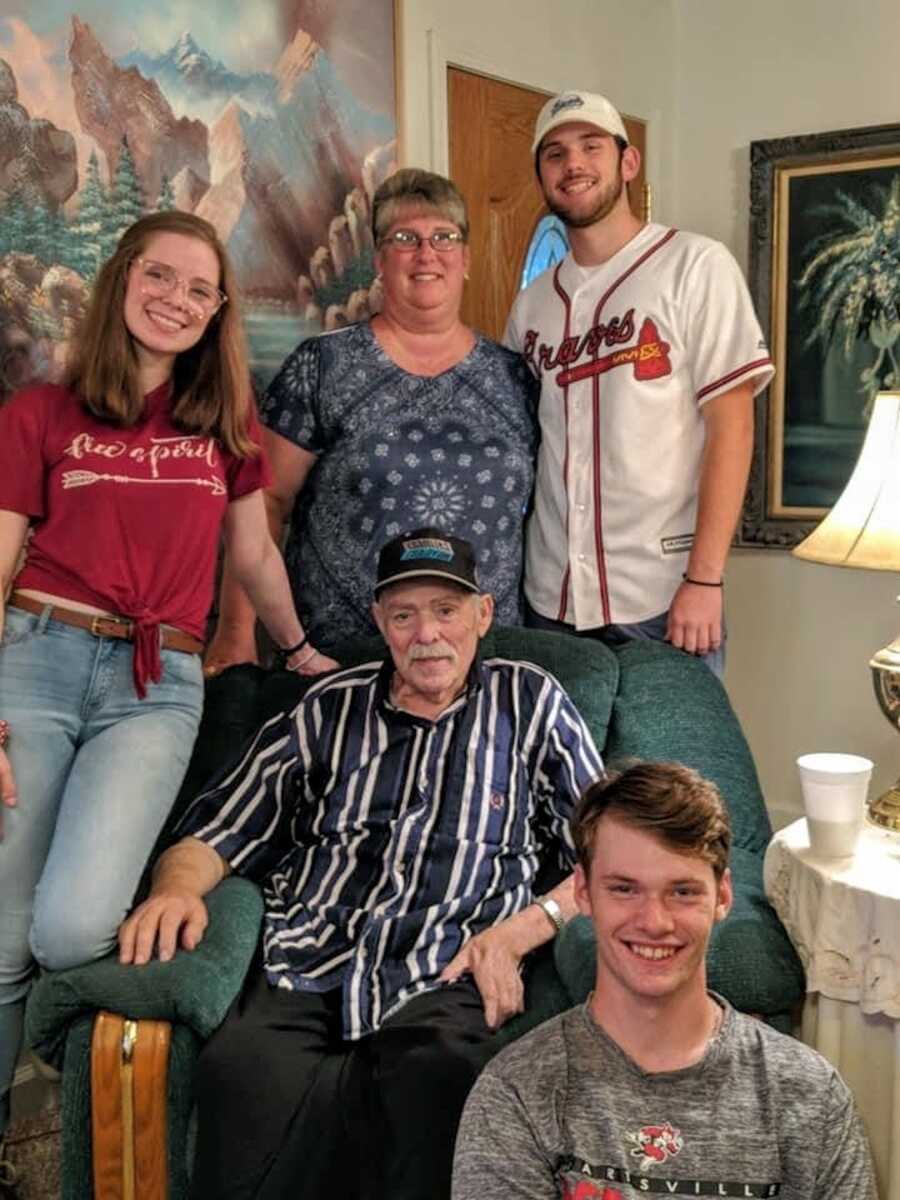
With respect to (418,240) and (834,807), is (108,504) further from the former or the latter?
(834,807)

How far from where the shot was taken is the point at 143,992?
1.80 metres

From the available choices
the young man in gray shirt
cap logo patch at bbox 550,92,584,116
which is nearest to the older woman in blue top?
cap logo patch at bbox 550,92,584,116

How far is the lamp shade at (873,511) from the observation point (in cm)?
208

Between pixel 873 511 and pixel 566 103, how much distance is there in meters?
1.01

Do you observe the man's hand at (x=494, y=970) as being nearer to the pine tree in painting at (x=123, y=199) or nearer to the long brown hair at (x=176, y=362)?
the long brown hair at (x=176, y=362)

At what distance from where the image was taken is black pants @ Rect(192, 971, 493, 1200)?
1675 mm

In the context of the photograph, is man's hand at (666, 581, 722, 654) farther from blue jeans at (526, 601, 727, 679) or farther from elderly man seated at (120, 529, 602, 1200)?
elderly man seated at (120, 529, 602, 1200)

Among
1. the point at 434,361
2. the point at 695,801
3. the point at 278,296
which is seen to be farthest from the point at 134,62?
the point at 695,801

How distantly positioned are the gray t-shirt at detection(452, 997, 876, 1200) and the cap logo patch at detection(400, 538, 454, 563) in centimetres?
82

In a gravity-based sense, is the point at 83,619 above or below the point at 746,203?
below

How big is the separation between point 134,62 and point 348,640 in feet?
3.79

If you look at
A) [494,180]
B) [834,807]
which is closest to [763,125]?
[494,180]

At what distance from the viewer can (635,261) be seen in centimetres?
260

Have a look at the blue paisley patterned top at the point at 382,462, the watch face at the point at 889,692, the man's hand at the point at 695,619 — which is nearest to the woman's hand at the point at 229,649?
the blue paisley patterned top at the point at 382,462
